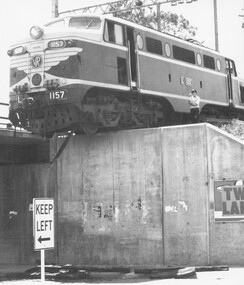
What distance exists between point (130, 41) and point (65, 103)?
140 inches

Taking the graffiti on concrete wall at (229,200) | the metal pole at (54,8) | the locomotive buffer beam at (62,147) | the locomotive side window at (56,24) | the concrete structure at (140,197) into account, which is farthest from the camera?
the metal pole at (54,8)

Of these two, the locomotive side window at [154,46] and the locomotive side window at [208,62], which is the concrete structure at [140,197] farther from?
the locomotive side window at [208,62]

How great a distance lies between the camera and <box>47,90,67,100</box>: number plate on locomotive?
19.5 meters

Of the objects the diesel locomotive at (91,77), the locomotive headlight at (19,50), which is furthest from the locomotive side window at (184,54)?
the locomotive headlight at (19,50)

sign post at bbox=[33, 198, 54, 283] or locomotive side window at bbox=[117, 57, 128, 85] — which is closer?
sign post at bbox=[33, 198, 54, 283]

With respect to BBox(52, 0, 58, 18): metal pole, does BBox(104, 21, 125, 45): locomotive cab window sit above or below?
below

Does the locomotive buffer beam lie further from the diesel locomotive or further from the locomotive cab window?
the locomotive cab window

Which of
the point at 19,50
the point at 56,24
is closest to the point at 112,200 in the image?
the point at 19,50

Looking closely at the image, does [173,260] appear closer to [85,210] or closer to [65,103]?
[85,210]

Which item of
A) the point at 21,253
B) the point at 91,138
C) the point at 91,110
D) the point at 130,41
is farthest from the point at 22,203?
the point at 130,41

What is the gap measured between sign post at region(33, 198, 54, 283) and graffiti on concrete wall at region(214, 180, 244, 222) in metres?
8.81

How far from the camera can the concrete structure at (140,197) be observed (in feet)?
65.1

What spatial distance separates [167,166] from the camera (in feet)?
68.7

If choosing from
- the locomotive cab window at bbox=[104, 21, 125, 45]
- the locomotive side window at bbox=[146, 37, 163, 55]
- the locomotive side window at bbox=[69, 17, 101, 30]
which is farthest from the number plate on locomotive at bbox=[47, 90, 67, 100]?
the locomotive side window at bbox=[146, 37, 163, 55]
